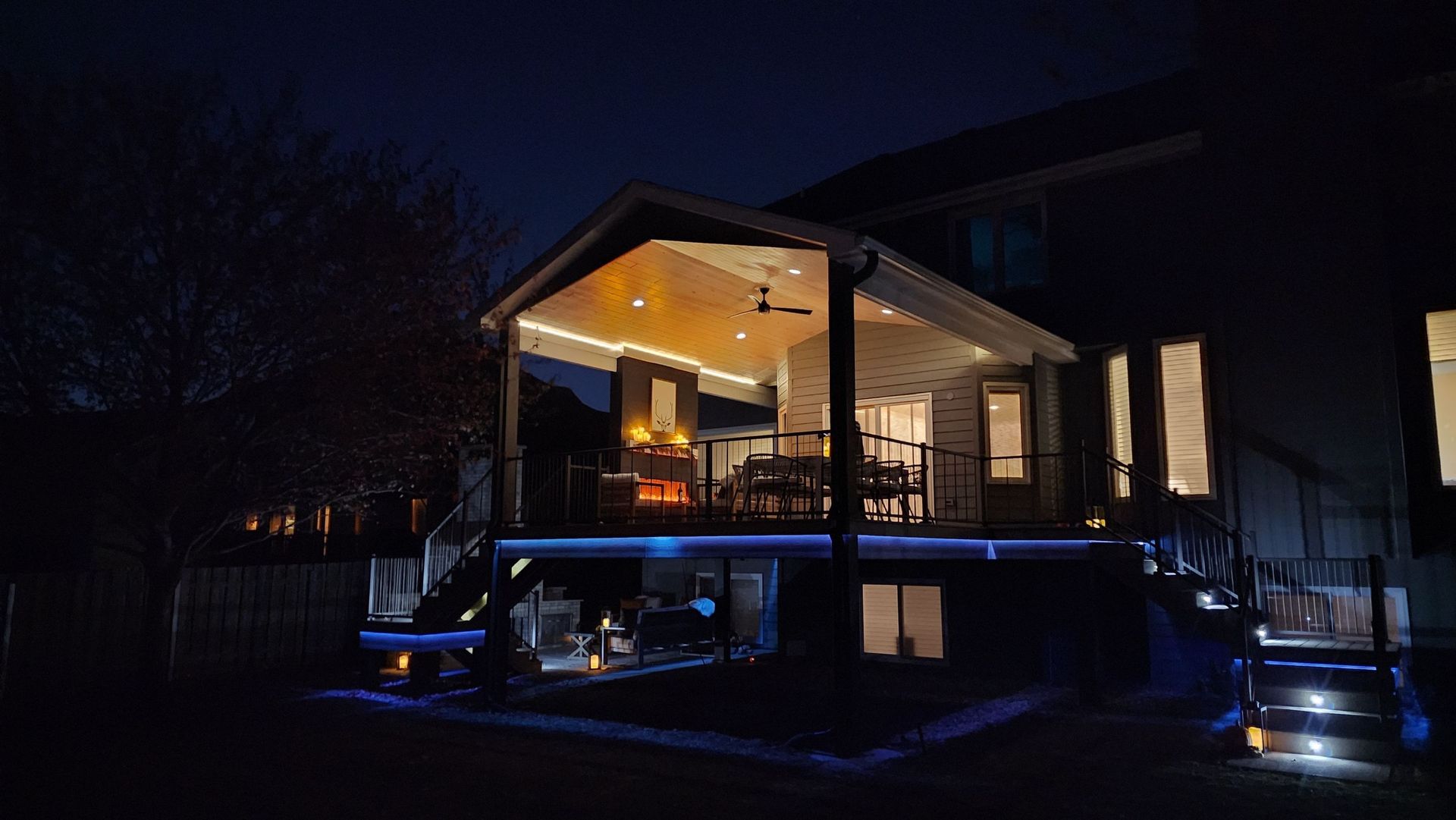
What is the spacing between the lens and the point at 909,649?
49.1ft

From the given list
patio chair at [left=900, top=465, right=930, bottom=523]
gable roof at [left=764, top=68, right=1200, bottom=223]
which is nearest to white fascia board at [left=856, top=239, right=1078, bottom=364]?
patio chair at [left=900, top=465, right=930, bottom=523]

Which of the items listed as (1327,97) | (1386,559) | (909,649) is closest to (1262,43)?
(1327,97)

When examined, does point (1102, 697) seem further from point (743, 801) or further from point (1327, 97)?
point (1327, 97)

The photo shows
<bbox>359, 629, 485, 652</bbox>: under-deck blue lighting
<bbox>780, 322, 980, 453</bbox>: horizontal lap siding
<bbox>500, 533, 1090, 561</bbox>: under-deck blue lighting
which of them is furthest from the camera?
<bbox>780, 322, 980, 453</bbox>: horizontal lap siding

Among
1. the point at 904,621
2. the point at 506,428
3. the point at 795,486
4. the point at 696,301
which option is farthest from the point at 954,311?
the point at 506,428

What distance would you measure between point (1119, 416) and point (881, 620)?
4.80 metres

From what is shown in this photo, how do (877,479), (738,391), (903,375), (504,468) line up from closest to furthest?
(877,479)
(504,468)
(903,375)
(738,391)

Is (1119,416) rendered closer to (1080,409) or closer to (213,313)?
(1080,409)

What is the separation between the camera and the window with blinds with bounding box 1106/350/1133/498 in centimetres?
1366

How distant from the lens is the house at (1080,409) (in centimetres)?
1050

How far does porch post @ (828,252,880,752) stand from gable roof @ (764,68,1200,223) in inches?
259

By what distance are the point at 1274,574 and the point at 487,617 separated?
32.7ft

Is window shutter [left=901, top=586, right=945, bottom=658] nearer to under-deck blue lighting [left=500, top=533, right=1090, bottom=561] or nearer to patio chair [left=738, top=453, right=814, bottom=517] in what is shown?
under-deck blue lighting [left=500, top=533, right=1090, bottom=561]

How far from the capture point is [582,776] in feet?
27.7
